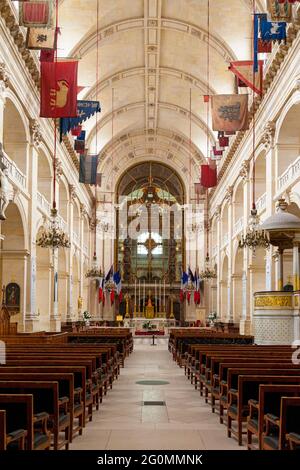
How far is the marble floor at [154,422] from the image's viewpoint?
6.74 metres

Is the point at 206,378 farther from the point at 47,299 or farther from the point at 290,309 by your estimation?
the point at 47,299

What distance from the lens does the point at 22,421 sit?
17.5 feet

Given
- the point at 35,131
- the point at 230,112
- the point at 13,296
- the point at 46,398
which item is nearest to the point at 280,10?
the point at 230,112

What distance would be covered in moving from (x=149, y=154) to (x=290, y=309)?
110ft

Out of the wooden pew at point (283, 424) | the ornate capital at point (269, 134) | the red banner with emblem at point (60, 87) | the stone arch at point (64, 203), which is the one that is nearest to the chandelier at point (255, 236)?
the ornate capital at point (269, 134)

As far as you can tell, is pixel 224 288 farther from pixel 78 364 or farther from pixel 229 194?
pixel 78 364

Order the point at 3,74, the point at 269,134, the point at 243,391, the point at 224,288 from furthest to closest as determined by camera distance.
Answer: the point at 224,288 → the point at 269,134 → the point at 3,74 → the point at 243,391

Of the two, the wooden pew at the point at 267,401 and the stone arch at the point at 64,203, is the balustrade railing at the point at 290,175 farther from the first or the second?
the stone arch at the point at 64,203

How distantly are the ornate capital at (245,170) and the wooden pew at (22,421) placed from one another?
23.8m

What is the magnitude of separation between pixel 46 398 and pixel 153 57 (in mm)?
28279

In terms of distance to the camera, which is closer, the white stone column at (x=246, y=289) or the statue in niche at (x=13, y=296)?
the statue in niche at (x=13, y=296)

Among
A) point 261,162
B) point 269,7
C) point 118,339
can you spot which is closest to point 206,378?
point 118,339

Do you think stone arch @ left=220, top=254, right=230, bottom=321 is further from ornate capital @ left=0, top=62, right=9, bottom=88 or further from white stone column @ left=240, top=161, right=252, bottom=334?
ornate capital @ left=0, top=62, right=9, bottom=88

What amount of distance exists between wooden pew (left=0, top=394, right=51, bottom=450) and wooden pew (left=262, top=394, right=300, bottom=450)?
79.8 inches
